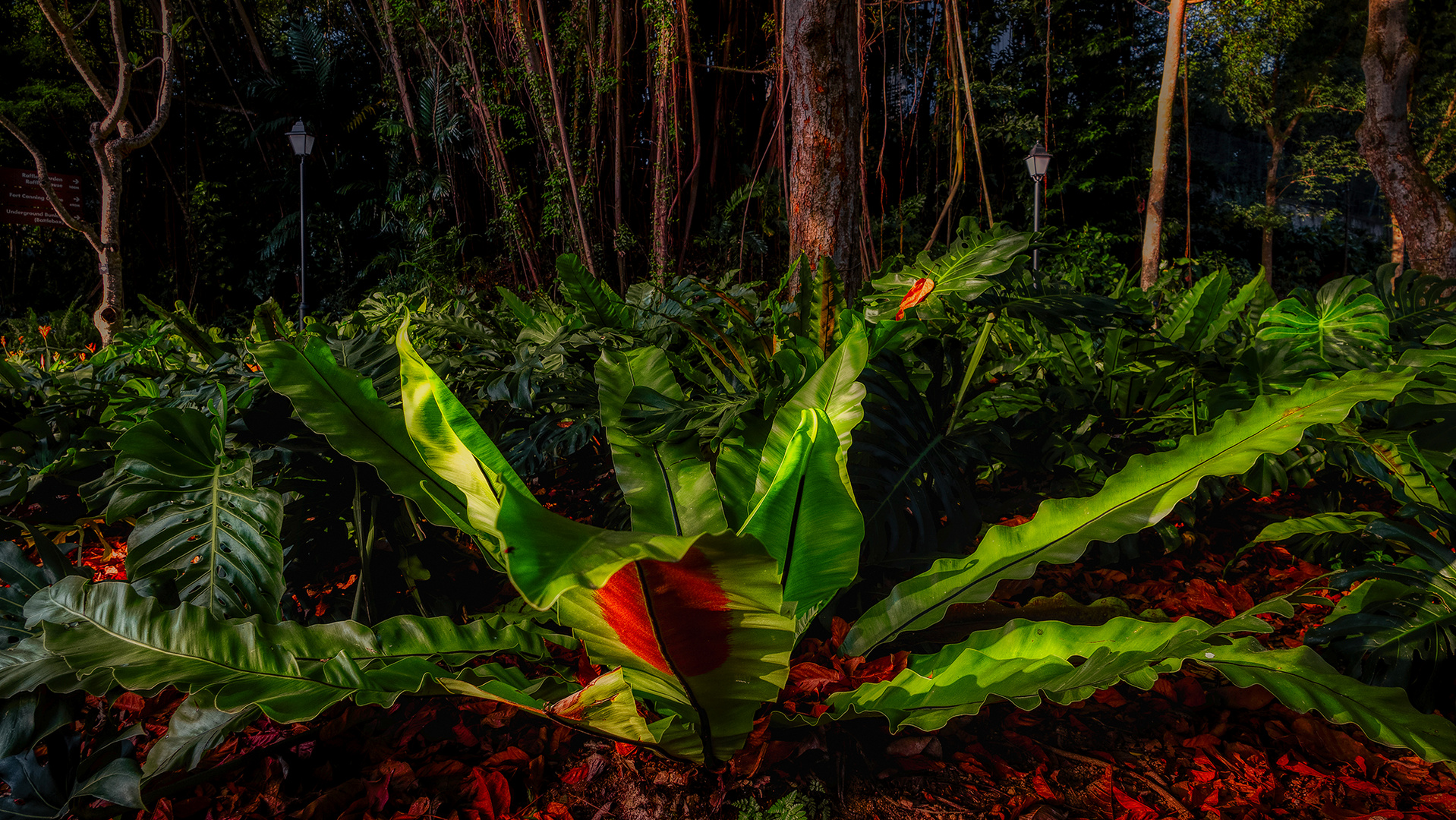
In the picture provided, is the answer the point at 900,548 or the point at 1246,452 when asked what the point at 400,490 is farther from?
the point at 1246,452

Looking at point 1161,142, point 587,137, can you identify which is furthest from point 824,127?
point 1161,142

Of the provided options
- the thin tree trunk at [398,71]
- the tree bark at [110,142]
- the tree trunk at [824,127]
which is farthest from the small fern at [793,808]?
the thin tree trunk at [398,71]

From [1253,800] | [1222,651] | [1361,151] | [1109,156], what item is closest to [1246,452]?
[1222,651]

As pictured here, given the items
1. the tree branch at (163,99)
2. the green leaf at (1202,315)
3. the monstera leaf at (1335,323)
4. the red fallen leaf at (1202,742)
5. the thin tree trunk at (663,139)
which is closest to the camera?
the red fallen leaf at (1202,742)

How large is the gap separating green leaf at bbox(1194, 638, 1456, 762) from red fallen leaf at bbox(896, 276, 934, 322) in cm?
55

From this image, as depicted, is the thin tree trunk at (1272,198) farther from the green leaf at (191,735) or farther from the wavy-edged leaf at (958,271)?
the green leaf at (191,735)

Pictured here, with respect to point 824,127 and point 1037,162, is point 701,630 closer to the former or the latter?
point 824,127

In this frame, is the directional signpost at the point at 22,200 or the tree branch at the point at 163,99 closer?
Result: the tree branch at the point at 163,99

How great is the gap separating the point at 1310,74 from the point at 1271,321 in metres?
14.3

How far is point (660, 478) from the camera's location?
690 millimetres

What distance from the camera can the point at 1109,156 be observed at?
10758 mm

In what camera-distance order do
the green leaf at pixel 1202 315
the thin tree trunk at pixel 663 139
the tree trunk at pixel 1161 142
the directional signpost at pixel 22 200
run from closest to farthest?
the green leaf at pixel 1202 315
the thin tree trunk at pixel 663 139
the tree trunk at pixel 1161 142
the directional signpost at pixel 22 200

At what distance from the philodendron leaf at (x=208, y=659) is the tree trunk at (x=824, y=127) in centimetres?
108

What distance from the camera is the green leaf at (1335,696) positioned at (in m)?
0.55
